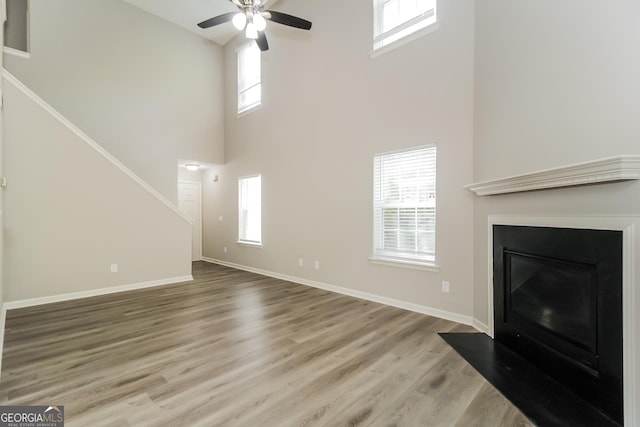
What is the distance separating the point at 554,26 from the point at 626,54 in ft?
2.26

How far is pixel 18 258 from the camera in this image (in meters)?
3.77

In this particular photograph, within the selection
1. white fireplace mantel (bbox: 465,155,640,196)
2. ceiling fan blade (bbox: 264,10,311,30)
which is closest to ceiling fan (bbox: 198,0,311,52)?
ceiling fan blade (bbox: 264,10,311,30)

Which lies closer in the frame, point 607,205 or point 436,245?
point 607,205

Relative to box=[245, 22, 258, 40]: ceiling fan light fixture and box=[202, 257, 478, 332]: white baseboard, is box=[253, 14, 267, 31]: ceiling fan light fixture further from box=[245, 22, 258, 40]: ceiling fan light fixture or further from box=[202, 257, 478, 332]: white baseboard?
box=[202, 257, 478, 332]: white baseboard

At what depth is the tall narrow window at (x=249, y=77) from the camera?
6199 millimetres

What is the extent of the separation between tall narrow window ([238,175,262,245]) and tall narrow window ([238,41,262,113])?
1.66 m

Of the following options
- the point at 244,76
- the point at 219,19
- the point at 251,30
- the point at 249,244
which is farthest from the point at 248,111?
the point at 249,244

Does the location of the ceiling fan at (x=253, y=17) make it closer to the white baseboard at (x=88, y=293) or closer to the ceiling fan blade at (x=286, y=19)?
the ceiling fan blade at (x=286, y=19)

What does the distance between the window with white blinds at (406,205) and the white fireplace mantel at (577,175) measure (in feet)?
3.13

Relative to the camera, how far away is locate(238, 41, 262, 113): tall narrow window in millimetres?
6199

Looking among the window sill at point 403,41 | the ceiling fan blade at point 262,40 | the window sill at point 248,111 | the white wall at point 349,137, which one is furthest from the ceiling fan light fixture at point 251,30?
the window sill at point 248,111

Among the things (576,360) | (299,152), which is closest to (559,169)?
(576,360)

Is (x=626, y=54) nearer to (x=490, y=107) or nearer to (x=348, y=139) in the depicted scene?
(x=490, y=107)

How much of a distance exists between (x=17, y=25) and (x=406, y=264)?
8.17m
